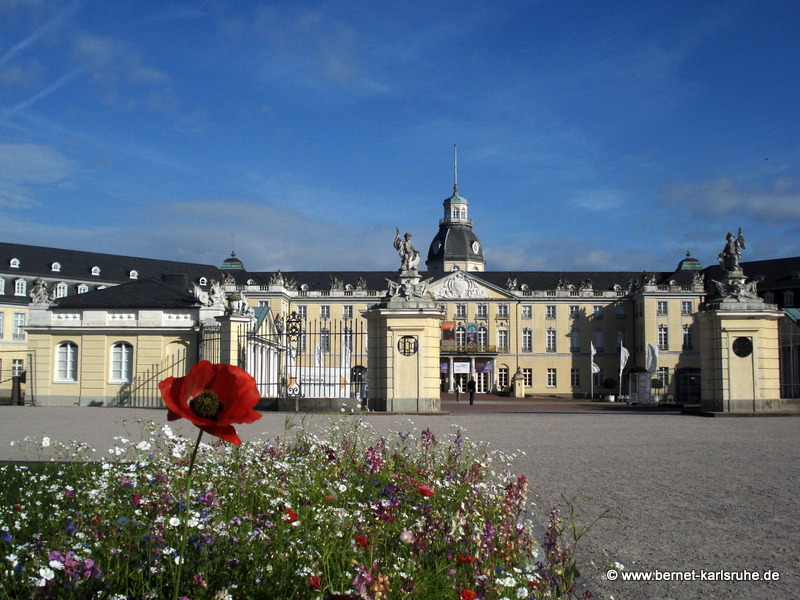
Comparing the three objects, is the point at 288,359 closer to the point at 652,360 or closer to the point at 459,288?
the point at 652,360

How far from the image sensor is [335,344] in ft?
204

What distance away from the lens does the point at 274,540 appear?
182 inches

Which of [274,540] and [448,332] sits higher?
[448,332]

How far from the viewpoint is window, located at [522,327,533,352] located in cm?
7438

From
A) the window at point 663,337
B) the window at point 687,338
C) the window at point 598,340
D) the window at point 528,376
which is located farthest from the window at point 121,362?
the window at point 687,338

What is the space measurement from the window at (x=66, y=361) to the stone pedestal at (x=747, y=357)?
20955 millimetres

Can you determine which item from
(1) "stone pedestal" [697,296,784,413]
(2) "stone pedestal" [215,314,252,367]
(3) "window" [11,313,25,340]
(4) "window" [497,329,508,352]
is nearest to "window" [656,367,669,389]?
(4) "window" [497,329,508,352]

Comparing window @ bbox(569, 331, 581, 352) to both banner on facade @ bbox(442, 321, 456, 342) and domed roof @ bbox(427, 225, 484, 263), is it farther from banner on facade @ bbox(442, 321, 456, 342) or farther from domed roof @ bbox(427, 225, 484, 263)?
domed roof @ bbox(427, 225, 484, 263)

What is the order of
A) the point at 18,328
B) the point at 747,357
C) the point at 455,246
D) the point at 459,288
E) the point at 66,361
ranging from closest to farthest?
the point at 747,357 < the point at 66,361 < the point at 18,328 < the point at 459,288 < the point at 455,246

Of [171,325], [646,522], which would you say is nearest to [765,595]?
[646,522]

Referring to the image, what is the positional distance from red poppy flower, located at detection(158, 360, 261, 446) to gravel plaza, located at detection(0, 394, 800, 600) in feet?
9.58

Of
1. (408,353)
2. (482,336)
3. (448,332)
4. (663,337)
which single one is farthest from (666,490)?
(482,336)

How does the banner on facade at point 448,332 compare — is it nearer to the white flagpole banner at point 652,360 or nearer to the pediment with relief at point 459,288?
the pediment with relief at point 459,288

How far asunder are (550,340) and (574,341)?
215cm
